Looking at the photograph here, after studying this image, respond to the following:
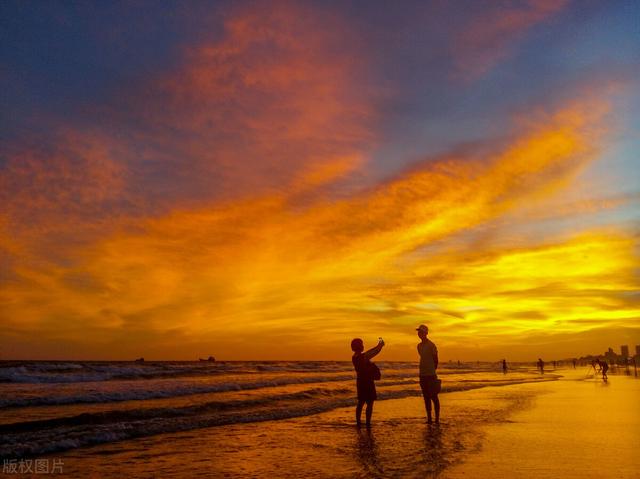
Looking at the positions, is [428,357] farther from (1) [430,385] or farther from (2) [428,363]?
(1) [430,385]

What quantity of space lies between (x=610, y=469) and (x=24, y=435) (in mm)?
13828

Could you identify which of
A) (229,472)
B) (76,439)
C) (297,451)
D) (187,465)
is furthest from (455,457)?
(76,439)

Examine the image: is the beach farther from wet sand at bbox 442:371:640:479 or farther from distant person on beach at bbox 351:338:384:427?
distant person on beach at bbox 351:338:384:427

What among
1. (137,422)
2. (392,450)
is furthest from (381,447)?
(137,422)

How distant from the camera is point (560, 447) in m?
10.5

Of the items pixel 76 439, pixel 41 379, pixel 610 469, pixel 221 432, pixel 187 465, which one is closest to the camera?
pixel 610 469

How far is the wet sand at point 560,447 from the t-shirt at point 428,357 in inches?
82.5

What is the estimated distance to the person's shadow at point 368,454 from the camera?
341 inches

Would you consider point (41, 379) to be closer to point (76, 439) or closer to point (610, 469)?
point (76, 439)

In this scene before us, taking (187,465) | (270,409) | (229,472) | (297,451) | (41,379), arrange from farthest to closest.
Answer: (41,379) → (270,409) → (297,451) → (187,465) → (229,472)

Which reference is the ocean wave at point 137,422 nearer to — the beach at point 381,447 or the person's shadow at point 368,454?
the beach at point 381,447

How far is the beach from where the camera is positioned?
8.90 metres

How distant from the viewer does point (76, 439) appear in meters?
12.8

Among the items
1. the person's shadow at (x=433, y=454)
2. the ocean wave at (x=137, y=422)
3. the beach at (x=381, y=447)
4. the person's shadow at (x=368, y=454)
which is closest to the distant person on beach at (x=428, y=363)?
the beach at (x=381, y=447)
